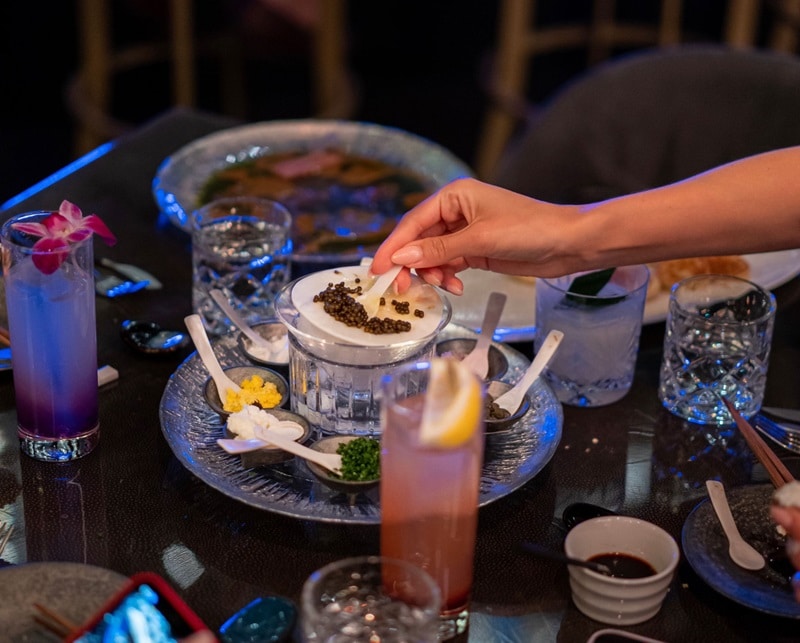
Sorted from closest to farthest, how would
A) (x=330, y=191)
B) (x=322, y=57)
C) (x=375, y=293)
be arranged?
1. (x=375, y=293)
2. (x=330, y=191)
3. (x=322, y=57)

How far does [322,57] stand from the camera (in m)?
3.66

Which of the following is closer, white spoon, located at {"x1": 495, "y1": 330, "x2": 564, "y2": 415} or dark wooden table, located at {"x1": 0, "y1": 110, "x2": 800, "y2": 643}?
dark wooden table, located at {"x1": 0, "y1": 110, "x2": 800, "y2": 643}

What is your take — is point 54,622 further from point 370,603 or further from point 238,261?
point 238,261

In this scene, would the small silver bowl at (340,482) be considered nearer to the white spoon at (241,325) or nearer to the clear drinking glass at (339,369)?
the clear drinking glass at (339,369)

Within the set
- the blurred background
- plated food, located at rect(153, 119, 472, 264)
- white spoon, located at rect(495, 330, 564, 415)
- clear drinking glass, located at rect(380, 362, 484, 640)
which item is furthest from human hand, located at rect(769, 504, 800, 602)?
the blurred background

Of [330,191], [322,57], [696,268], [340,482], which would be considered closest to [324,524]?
[340,482]

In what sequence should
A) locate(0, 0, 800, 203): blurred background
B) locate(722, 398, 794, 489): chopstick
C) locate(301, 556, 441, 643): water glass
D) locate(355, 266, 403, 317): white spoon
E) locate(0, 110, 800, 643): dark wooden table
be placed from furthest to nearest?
locate(0, 0, 800, 203): blurred background < locate(355, 266, 403, 317): white spoon < locate(722, 398, 794, 489): chopstick < locate(0, 110, 800, 643): dark wooden table < locate(301, 556, 441, 643): water glass

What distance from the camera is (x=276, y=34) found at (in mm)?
3701

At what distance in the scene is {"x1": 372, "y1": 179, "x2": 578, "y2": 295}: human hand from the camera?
1.44 meters

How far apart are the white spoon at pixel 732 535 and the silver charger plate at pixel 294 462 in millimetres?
197

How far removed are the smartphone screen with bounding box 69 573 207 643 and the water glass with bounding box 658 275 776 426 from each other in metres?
0.75

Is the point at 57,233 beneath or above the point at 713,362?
above

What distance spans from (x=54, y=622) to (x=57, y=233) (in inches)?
16.9

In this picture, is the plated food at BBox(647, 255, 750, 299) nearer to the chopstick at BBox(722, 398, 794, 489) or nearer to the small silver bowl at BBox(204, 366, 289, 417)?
the chopstick at BBox(722, 398, 794, 489)
